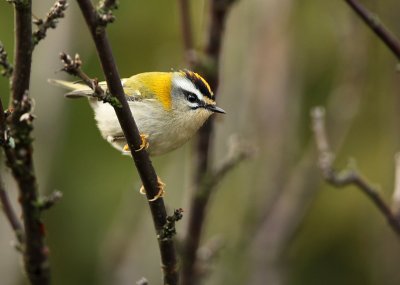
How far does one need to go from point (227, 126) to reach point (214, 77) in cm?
82

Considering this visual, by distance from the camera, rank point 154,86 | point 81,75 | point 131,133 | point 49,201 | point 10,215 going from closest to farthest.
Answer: point 81,75, point 131,133, point 49,201, point 10,215, point 154,86

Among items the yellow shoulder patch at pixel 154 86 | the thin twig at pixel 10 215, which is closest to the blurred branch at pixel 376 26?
the yellow shoulder patch at pixel 154 86

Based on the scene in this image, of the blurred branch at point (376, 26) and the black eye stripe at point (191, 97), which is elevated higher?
the black eye stripe at point (191, 97)

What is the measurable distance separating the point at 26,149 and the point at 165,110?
1.12m

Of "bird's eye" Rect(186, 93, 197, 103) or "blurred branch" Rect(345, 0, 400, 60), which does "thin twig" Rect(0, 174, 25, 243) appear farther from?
"blurred branch" Rect(345, 0, 400, 60)

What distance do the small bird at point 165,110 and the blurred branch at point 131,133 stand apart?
2.90 ft

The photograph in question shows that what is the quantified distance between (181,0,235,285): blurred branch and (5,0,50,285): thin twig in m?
1.22

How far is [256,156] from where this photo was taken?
15.5 feet

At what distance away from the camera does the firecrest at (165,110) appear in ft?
11.5

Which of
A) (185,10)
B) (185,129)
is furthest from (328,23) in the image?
(185,129)

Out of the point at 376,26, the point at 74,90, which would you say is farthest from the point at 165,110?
the point at 376,26

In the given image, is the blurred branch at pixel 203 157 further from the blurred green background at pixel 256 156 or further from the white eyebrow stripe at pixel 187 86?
the blurred green background at pixel 256 156

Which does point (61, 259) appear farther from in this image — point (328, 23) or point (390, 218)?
point (390, 218)

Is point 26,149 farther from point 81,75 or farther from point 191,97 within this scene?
point 191,97
